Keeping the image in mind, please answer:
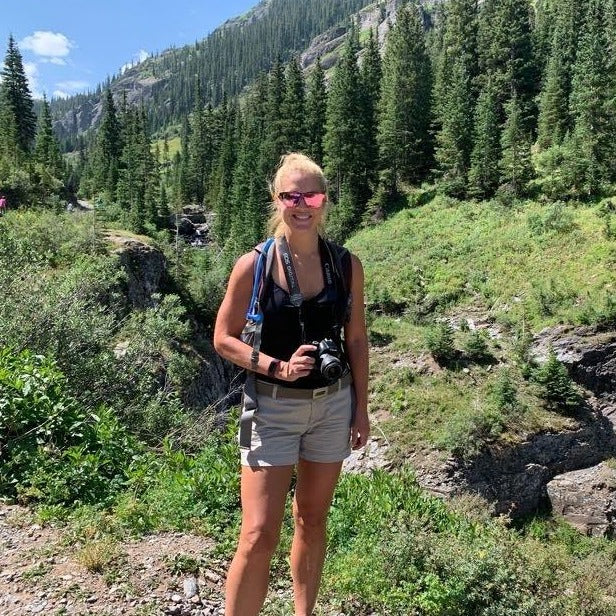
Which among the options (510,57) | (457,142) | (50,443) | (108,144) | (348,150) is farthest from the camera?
(108,144)

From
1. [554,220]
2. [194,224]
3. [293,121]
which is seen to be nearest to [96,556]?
[554,220]

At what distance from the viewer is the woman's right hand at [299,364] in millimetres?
2734

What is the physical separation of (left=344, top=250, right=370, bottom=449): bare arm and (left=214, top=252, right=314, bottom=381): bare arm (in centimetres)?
57

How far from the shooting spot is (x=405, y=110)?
48.6 metres

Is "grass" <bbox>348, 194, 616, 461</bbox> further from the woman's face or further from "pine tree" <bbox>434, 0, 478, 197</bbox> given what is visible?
the woman's face

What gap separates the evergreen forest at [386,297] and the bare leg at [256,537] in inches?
49.5

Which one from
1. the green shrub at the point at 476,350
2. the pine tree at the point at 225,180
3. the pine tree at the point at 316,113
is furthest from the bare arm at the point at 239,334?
the pine tree at the point at 316,113

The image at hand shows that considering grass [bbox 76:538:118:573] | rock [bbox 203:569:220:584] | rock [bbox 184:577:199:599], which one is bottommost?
rock [bbox 203:569:220:584]

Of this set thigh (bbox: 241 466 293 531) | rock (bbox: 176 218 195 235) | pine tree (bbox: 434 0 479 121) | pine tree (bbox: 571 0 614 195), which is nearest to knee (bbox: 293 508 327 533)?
thigh (bbox: 241 466 293 531)

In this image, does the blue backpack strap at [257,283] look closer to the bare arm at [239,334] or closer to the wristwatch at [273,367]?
the bare arm at [239,334]

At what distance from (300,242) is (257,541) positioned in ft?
5.34

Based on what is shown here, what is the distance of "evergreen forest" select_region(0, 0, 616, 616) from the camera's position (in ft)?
16.4

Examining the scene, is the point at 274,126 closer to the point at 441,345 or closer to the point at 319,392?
the point at 441,345

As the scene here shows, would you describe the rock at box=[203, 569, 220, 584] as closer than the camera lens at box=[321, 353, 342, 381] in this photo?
No
